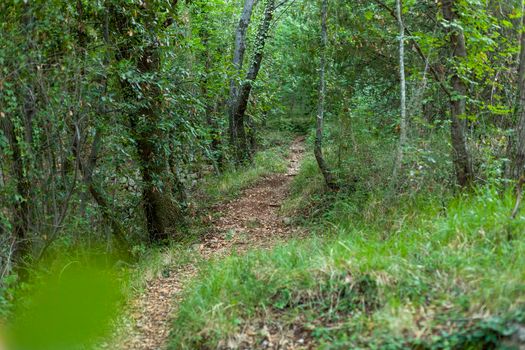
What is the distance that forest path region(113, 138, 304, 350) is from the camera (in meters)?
4.87

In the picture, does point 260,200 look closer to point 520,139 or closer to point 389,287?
point 520,139

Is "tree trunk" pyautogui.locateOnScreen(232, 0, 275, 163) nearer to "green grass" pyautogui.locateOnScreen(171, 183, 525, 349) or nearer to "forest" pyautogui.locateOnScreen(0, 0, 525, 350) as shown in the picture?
"forest" pyautogui.locateOnScreen(0, 0, 525, 350)

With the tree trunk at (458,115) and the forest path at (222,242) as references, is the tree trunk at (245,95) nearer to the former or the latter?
the forest path at (222,242)

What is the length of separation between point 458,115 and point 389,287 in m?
3.19

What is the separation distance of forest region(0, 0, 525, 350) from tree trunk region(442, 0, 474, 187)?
A: 0.08 feet

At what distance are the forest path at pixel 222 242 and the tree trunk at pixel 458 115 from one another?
253 centimetres

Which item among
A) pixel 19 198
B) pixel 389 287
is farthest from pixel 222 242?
pixel 389 287

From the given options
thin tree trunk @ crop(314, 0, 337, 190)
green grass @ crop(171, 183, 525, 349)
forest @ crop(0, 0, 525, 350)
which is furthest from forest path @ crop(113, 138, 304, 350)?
thin tree trunk @ crop(314, 0, 337, 190)

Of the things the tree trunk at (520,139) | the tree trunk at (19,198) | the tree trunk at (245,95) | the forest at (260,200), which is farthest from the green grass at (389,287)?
the tree trunk at (245,95)

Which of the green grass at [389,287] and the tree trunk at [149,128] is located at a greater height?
the tree trunk at [149,128]

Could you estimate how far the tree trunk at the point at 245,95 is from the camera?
39.9 ft

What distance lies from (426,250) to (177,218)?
16.2 feet

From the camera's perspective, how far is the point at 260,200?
9.80 meters

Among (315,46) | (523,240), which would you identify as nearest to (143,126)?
(315,46)
